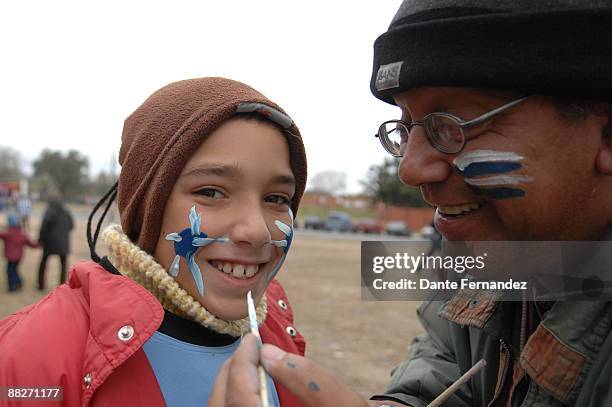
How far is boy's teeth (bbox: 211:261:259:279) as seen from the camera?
1875 mm

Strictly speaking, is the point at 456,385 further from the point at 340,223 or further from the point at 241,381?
the point at 340,223

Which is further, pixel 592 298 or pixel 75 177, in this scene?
pixel 75 177

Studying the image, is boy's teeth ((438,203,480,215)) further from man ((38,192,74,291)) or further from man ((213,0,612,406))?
man ((38,192,74,291))

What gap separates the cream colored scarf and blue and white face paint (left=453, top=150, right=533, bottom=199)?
3.24ft

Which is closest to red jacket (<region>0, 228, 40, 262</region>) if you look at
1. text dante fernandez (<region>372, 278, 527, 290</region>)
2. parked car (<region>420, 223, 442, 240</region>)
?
parked car (<region>420, 223, 442, 240</region>)

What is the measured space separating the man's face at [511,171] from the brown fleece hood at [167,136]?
2.18 ft

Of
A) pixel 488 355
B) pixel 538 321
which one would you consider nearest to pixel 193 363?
pixel 488 355

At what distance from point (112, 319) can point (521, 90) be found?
1368 mm

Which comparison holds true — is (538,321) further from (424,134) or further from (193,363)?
(193,363)

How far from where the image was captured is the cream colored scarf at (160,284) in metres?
1.83

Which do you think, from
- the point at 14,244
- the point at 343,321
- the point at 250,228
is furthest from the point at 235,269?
the point at 14,244

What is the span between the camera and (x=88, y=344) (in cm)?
165

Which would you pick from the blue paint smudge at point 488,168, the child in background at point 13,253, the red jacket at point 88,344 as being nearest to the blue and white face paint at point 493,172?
the blue paint smudge at point 488,168

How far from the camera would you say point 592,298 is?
4.61ft
